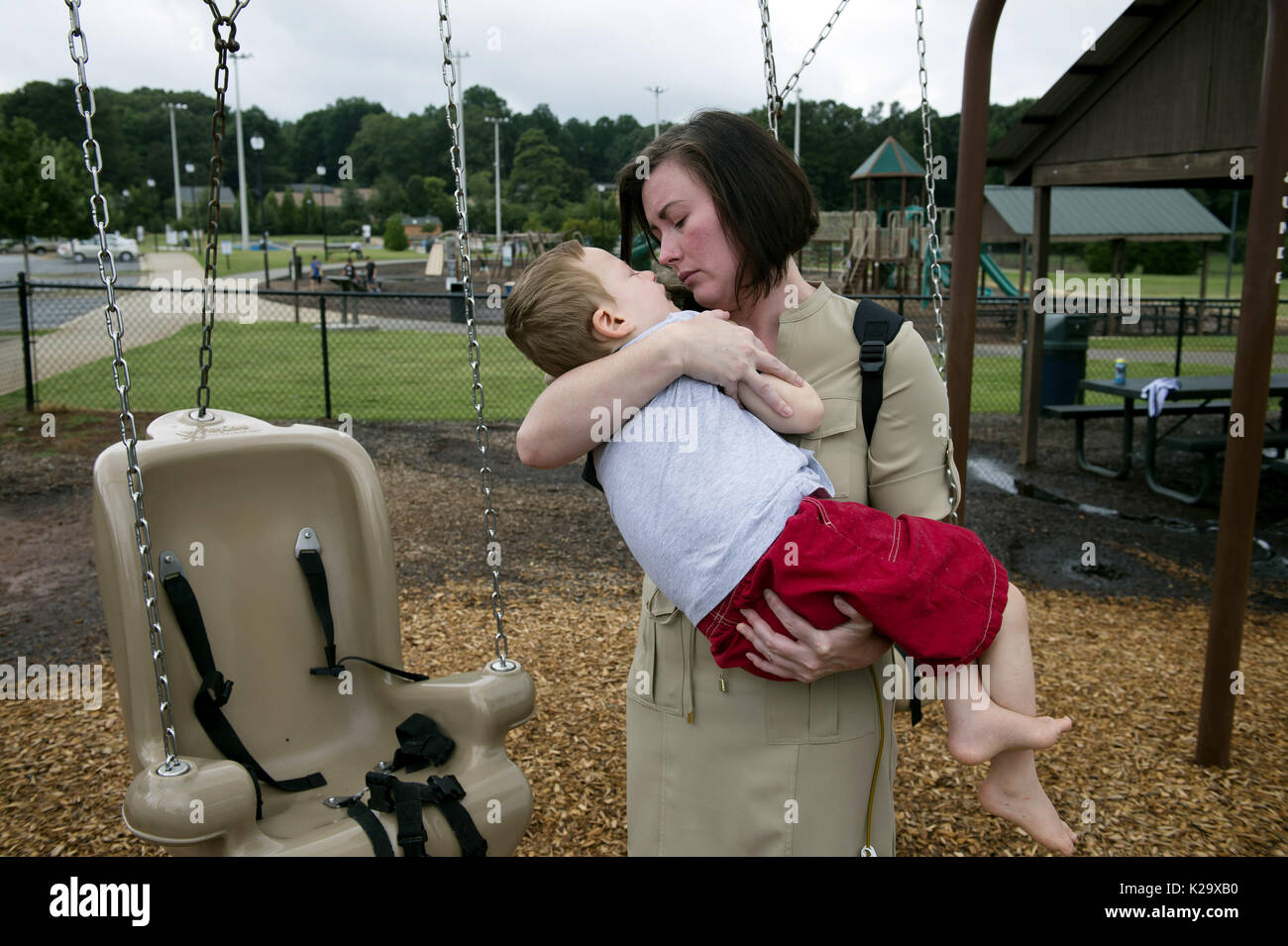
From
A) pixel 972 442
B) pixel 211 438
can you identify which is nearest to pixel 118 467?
pixel 211 438

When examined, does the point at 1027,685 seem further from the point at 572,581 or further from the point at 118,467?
the point at 572,581

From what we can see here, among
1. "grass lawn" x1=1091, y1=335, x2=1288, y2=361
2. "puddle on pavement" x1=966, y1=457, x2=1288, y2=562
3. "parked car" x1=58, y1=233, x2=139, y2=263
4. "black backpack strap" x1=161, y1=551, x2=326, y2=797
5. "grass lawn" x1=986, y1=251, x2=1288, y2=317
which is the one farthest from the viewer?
"grass lawn" x1=986, y1=251, x2=1288, y2=317

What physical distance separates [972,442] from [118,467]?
27.8ft

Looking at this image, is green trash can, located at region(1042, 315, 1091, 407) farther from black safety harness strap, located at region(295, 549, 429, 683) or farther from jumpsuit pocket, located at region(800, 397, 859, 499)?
jumpsuit pocket, located at region(800, 397, 859, 499)

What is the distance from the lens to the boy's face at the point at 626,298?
1654 mm

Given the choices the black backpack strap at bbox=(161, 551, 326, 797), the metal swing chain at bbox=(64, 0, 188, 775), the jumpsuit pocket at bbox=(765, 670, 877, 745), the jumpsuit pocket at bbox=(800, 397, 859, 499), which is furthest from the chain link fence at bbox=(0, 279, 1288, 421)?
the jumpsuit pocket at bbox=(765, 670, 877, 745)

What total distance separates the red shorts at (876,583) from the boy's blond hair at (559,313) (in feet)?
1.52

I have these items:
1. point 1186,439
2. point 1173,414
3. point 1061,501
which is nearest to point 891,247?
point 1173,414

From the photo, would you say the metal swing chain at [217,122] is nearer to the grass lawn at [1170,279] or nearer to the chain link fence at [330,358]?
the chain link fence at [330,358]

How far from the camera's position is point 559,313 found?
5.37 ft

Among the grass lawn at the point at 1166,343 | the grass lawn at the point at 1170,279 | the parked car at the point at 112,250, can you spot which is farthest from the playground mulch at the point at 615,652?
the parked car at the point at 112,250

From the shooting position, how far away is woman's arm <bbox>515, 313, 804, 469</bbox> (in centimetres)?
152

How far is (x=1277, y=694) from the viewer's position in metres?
4.24

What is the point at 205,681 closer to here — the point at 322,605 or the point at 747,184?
the point at 322,605
